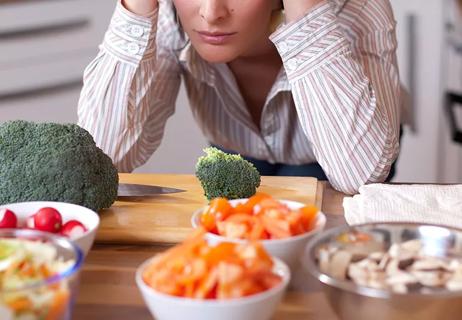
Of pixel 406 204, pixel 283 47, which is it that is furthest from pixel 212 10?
pixel 406 204

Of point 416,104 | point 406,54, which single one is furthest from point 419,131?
point 406,54

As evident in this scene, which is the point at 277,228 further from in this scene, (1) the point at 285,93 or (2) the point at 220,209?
(1) the point at 285,93

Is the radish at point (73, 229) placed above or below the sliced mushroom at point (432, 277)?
below

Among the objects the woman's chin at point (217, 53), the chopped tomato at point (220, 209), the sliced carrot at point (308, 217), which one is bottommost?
→ the sliced carrot at point (308, 217)

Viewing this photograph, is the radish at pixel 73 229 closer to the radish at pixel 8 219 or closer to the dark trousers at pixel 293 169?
the radish at pixel 8 219

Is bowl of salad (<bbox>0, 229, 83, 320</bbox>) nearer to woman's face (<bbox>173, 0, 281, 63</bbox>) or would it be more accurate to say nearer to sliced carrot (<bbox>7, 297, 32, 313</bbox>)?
sliced carrot (<bbox>7, 297, 32, 313</bbox>)

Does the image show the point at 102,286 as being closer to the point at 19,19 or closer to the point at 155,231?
the point at 155,231

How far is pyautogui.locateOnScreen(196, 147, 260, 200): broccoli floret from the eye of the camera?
130 cm

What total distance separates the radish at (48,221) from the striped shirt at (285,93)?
0.56 metres

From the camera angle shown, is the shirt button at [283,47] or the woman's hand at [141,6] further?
the woman's hand at [141,6]

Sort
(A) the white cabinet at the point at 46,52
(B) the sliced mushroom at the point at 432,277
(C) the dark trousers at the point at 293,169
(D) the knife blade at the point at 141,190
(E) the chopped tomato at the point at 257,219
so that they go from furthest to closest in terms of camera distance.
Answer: (A) the white cabinet at the point at 46,52 < (C) the dark trousers at the point at 293,169 < (D) the knife blade at the point at 141,190 < (E) the chopped tomato at the point at 257,219 < (B) the sliced mushroom at the point at 432,277

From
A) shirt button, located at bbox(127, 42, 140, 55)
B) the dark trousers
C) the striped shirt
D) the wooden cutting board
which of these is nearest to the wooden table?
the wooden cutting board

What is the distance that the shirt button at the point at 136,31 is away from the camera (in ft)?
5.41

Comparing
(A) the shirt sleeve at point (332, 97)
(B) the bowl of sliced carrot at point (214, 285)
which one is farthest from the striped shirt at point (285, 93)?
(B) the bowl of sliced carrot at point (214, 285)
